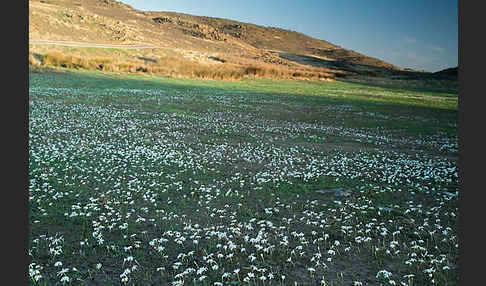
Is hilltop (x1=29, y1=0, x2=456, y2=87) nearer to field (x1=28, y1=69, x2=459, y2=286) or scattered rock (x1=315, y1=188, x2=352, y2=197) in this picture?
field (x1=28, y1=69, x2=459, y2=286)

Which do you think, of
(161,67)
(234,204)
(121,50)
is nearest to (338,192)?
(234,204)

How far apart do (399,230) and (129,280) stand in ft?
23.1

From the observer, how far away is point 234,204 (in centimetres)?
1084

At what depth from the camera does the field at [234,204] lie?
7.12 m

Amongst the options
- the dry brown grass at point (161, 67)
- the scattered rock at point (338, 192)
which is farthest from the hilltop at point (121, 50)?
the scattered rock at point (338, 192)

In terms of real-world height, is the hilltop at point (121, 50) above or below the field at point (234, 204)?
above

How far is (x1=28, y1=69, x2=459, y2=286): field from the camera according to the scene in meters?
7.12

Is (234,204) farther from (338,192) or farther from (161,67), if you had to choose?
(161,67)

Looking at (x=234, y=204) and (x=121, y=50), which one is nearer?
(x=234, y=204)

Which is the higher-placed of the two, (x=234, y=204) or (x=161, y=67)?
(x=161, y=67)

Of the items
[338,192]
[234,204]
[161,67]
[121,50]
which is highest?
[121,50]

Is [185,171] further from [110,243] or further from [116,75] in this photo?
[116,75]

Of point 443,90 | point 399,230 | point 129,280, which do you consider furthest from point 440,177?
point 443,90

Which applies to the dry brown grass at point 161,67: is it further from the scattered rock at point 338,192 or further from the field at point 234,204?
the scattered rock at point 338,192
